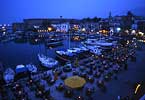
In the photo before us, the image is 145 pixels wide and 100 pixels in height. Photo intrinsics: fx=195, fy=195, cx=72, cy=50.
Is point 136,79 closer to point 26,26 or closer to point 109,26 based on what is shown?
point 109,26

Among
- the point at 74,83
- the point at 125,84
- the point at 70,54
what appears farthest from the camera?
the point at 70,54

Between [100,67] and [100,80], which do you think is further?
[100,67]

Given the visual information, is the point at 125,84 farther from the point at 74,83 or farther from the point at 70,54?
the point at 70,54

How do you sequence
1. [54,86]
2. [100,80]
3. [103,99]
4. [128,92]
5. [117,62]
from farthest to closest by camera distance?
1. [117,62]
2. [100,80]
3. [54,86]
4. [128,92]
5. [103,99]

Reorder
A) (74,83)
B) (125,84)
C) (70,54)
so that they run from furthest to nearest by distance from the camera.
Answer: (70,54) → (125,84) → (74,83)

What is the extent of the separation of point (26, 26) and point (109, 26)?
35.5 m

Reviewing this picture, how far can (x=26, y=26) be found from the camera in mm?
83688

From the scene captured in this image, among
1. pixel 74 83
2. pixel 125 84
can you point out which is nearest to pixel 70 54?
pixel 125 84

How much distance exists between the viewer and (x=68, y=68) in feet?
75.0

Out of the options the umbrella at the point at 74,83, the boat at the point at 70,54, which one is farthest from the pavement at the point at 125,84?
the boat at the point at 70,54

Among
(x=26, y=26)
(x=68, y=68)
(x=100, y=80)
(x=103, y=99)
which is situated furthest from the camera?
(x=26, y=26)

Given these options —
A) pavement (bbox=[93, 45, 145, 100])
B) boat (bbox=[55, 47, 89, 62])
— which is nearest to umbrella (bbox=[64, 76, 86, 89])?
pavement (bbox=[93, 45, 145, 100])

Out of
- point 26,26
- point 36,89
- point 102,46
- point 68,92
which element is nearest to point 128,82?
point 68,92

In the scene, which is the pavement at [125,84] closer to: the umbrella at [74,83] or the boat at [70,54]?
the umbrella at [74,83]
